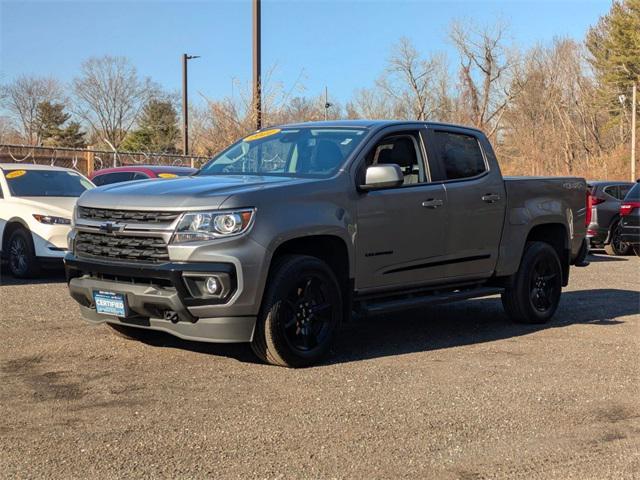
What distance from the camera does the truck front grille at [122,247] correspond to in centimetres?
601

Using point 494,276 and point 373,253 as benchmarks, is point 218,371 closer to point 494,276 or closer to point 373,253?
point 373,253

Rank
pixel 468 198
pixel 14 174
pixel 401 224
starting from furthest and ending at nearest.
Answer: pixel 14 174, pixel 468 198, pixel 401 224

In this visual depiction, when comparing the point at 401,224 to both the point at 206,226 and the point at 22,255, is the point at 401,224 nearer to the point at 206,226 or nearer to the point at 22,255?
the point at 206,226

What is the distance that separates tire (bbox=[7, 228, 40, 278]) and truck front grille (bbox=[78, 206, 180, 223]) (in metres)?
5.11

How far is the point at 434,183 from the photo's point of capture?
7.57m

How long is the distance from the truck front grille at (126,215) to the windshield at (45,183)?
602cm

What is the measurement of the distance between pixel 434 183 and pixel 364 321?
1.91m

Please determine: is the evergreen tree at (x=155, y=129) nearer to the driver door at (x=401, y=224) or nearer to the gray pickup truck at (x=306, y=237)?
the gray pickup truck at (x=306, y=237)

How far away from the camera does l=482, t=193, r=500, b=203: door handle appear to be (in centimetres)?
802

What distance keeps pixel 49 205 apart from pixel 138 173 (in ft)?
11.3

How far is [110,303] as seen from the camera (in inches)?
246

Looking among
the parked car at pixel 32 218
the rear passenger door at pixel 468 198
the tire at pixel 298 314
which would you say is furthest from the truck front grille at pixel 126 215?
the parked car at pixel 32 218

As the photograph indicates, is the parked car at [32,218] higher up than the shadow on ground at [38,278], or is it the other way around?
the parked car at [32,218]

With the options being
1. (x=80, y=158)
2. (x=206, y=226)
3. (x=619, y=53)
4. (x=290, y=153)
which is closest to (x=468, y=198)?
(x=290, y=153)
